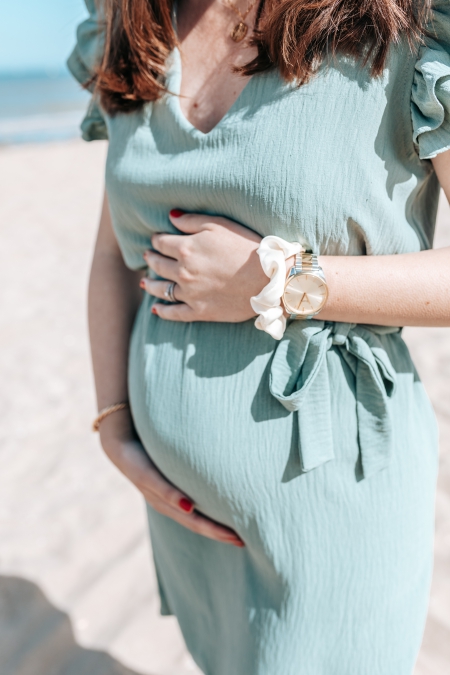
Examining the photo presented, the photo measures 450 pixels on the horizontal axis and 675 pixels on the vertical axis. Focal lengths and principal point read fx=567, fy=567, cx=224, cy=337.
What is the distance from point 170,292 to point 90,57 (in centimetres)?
66

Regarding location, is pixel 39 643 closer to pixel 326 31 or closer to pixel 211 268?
pixel 211 268

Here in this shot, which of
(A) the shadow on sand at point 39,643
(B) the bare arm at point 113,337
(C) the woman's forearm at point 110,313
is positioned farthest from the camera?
(A) the shadow on sand at point 39,643

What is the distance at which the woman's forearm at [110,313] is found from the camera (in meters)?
1.33

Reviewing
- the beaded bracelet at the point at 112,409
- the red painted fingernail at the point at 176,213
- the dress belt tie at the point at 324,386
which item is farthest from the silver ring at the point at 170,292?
the beaded bracelet at the point at 112,409

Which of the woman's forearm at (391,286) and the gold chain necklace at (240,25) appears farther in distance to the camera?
the gold chain necklace at (240,25)

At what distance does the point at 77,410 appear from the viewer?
10.9 feet

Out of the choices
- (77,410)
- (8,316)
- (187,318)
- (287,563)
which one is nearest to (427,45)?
(187,318)

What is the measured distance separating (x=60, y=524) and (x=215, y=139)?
2069 mm

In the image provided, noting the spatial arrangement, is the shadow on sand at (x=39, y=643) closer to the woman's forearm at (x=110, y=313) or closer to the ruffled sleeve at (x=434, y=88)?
the woman's forearm at (x=110, y=313)

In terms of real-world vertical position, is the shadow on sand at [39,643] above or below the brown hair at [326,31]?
below

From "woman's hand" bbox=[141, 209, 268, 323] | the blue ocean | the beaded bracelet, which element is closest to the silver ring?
"woman's hand" bbox=[141, 209, 268, 323]

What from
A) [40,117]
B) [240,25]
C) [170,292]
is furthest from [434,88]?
[40,117]

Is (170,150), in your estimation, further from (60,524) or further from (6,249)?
(6,249)

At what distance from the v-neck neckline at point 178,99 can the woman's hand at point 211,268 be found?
0.14 metres
